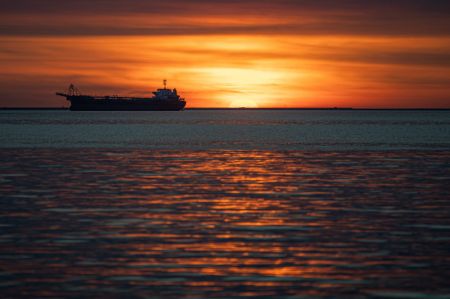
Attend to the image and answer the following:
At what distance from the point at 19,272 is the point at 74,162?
1425 inches

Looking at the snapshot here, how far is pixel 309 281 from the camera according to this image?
16.9 m

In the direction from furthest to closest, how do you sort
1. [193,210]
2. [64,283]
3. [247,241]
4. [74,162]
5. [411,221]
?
[74,162]
[193,210]
[411,221]
[247,241]
[64,283]

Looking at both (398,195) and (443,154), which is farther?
(443,154)

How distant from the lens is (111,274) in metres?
17.6

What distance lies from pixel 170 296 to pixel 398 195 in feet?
62.7

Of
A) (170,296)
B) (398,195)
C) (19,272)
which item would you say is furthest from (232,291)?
Result: (398,195)

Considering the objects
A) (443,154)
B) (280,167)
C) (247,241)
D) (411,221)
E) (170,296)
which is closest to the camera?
(170,296)

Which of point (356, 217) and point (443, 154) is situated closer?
point (356, 217)

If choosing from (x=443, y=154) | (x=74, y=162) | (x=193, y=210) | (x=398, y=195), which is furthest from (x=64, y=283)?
(x=443, y=154)

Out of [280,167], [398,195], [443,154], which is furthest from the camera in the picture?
[443,154]

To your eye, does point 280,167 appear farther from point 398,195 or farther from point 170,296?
point 170,296

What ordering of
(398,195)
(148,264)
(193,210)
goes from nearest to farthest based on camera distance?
(148,264) → (193,210) → (398,195)

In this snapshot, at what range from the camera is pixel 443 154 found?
2525 inches

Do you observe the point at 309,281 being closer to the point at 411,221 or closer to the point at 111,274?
the point at 111,274
